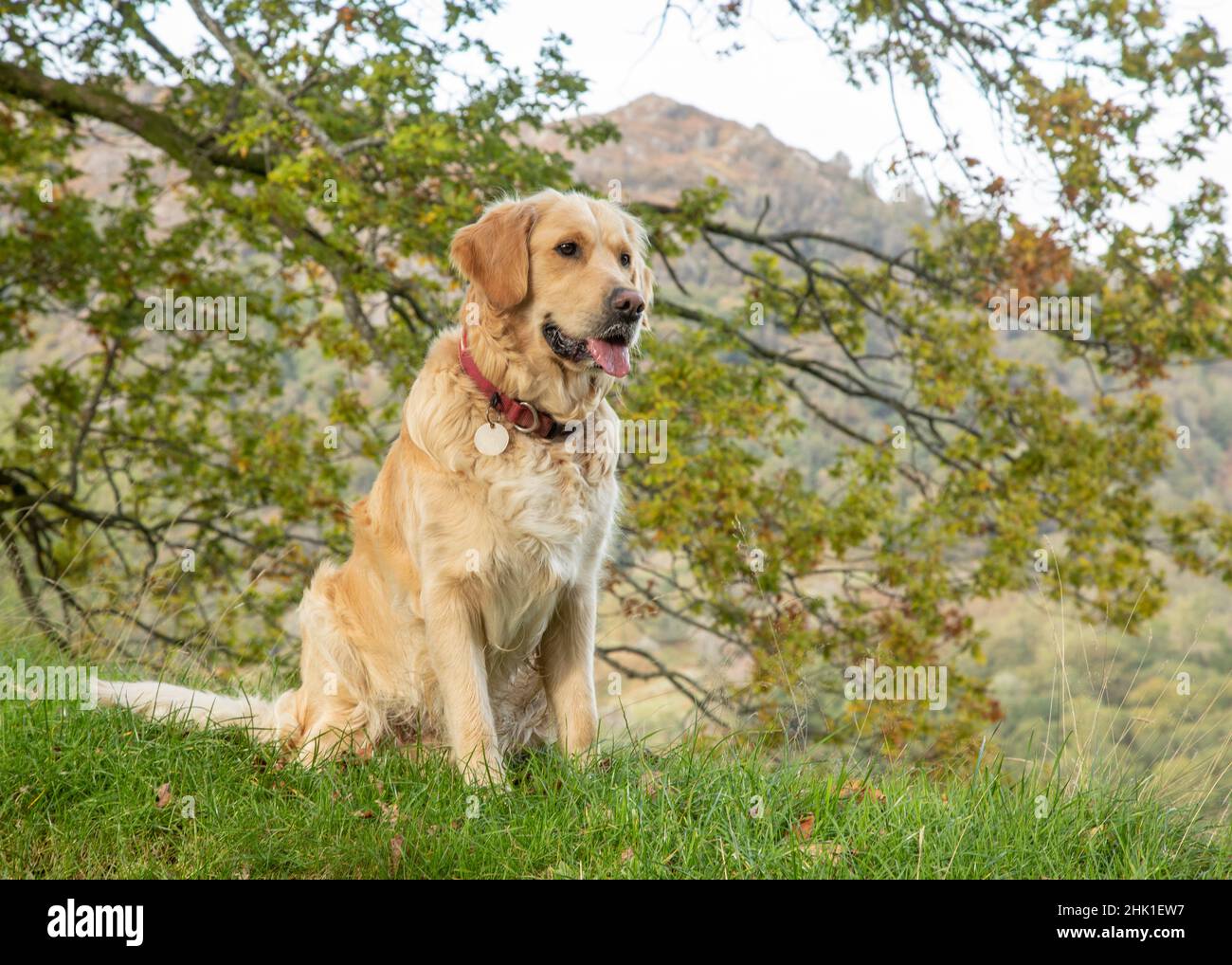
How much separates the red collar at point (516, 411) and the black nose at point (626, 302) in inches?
17.0

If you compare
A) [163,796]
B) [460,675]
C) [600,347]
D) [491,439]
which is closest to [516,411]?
[491,439]

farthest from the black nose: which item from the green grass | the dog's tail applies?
the dog's tail

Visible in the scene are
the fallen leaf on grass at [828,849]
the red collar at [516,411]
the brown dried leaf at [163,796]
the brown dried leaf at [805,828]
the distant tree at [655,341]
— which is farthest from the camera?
the distant tree at [655,341]

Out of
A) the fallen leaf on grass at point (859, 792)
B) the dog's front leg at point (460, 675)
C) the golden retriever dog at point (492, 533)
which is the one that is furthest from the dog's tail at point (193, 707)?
the fallen leaf on grass at point (859, 792)

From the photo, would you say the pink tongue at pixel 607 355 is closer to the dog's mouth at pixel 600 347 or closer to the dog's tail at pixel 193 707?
the dog's mouth at pixel 600 347

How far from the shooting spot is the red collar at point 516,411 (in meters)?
3.83

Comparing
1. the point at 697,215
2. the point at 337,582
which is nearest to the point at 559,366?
the point at 337,582

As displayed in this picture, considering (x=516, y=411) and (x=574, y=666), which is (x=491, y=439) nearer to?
(x=516, y=411)

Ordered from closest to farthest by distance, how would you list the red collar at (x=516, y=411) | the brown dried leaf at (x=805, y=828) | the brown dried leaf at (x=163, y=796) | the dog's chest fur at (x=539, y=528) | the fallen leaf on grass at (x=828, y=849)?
the fallen leaf on grass at (x=828, y=849)
the brown dried leaf at (x=805, y=828)
the brown dried leaf at (x=163, y=796)
the dog's chest fur at (x=539, y=528)
the red collar at (x=516, y=411)

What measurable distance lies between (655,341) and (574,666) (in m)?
4.27

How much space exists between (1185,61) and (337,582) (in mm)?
6799

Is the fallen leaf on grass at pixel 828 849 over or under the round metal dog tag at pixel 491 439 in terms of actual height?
under

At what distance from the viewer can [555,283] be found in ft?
12.8

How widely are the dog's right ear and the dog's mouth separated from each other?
18 centimetres
